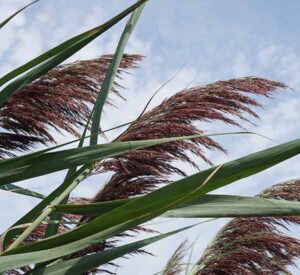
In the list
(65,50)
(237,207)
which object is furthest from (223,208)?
(65,50)

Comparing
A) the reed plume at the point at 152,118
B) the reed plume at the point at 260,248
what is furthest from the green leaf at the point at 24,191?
the reed plume at the point at 260,248

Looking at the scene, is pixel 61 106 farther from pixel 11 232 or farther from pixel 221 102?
pixel 11 232

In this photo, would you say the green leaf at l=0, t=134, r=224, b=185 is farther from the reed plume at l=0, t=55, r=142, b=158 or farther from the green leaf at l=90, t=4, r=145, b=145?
the reed plume at l=0, t=55, r=142, b=158

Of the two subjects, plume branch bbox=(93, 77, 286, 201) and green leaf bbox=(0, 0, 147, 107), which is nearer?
green leaf bbox=(0, 0, 147, 107)

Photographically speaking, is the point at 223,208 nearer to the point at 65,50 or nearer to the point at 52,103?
the point at 65,50

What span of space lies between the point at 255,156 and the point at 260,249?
163cm

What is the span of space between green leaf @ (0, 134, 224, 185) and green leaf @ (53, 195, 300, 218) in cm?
9

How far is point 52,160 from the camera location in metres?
1.15

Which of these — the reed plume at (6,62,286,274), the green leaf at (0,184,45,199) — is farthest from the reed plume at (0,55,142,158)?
the green leaf at (0,184,45,199)

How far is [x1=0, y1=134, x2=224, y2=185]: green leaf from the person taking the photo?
1.12m

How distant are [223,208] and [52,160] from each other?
13.1 inches

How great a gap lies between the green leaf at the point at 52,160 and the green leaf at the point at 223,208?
0.09 meters

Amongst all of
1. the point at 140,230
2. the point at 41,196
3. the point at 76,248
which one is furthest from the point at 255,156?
the point at 140,230

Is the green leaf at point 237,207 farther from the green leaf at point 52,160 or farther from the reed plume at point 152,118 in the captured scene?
the reed plume at point 152,118
